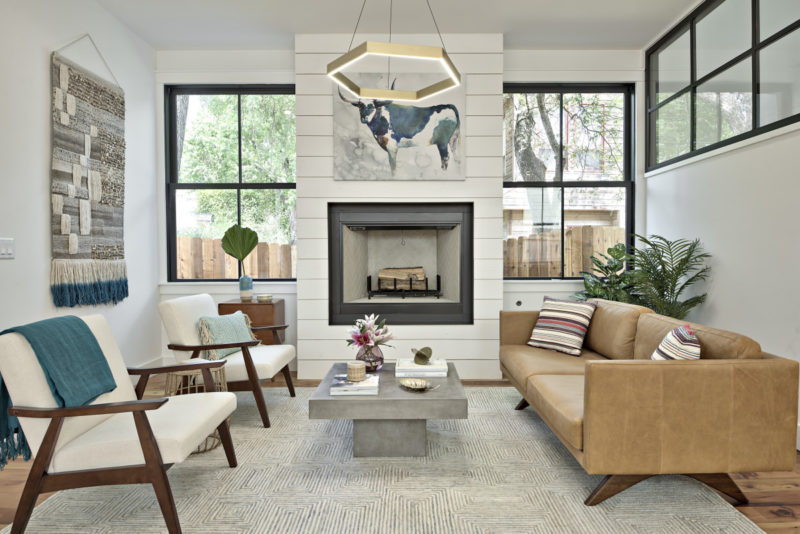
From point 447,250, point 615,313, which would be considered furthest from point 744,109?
point 447,250

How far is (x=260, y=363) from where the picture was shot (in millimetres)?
3102

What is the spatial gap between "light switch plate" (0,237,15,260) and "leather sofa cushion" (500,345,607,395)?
124 inches

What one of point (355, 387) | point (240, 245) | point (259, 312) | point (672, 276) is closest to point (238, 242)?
point (240, 245)

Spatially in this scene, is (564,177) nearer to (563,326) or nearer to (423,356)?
(563,326)

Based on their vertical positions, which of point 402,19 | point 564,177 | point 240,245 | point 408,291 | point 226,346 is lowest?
point 226,346

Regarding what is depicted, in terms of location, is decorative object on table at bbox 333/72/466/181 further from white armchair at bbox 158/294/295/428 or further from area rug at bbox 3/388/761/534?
area rug at bbox 3/388/761/534

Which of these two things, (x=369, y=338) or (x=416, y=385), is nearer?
(x=416, y=385)

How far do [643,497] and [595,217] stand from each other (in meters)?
3.08

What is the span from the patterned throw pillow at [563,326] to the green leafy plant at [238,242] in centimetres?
263

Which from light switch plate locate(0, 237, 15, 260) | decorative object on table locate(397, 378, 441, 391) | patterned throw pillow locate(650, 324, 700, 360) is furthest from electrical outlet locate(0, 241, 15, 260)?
patterned throw pillow locate(650, 324, 700, 360)

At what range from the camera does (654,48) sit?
4.32 meters

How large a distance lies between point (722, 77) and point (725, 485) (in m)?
2.81

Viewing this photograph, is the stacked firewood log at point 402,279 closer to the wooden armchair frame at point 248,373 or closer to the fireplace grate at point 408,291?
the fireplace grate at point 408,291

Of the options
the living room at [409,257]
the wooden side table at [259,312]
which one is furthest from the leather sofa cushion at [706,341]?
the wooden side table at [259,312]
